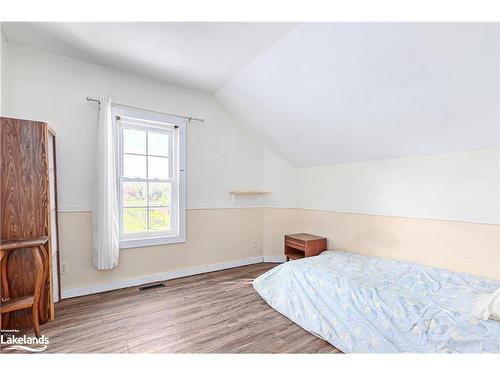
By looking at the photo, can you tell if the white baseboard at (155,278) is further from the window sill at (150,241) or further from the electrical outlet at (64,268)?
the window sill at (150,241)

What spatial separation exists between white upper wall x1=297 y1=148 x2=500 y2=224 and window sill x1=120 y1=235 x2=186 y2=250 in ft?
6.77

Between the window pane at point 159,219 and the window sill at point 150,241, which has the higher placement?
the window pane at point 159,219

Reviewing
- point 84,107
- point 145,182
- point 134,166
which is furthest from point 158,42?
point 145,182

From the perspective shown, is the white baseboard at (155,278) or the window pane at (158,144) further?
the window pane at (158,144)

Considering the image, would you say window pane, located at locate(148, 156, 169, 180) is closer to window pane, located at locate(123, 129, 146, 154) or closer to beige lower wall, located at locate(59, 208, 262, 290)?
window pane, located at locate(123, 129, 146, 154)

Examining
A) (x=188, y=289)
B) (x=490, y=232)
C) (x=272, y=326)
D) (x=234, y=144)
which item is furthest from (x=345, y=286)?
(x=234, y=144)

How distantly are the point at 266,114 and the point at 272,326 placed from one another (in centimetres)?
237

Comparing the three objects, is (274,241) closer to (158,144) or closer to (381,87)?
(158,144)

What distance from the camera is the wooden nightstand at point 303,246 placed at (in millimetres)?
3053


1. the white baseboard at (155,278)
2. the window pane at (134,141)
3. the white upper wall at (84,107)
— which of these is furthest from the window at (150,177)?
the white baseboard at (155,278)

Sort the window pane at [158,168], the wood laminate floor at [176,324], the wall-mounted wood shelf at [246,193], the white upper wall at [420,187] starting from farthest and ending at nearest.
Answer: the wall-mounted wood shelf at [246,193]
the window pane at [158,168]
the white upper wall at [420,187]
the wood laminate floor at [176,324]

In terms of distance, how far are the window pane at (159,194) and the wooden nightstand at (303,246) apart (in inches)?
70.2
